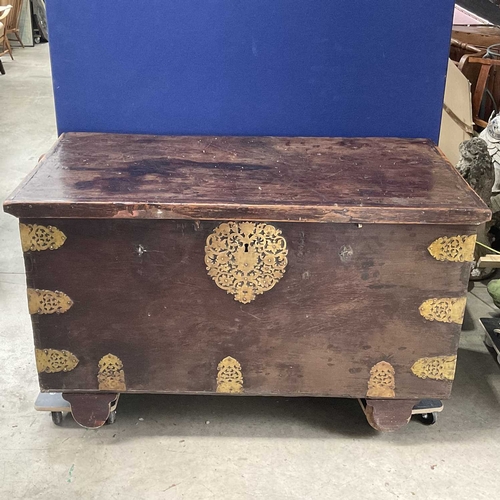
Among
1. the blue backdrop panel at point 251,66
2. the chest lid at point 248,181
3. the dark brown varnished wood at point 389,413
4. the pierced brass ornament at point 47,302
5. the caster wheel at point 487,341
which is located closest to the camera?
the chest lid at point 248,181

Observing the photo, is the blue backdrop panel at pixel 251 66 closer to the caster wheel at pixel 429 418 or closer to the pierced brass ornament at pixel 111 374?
the pierced brass ornament at pixel 111 374

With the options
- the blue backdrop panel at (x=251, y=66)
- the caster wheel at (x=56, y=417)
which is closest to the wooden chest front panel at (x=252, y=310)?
the caster wheel at (x=56, y=417)

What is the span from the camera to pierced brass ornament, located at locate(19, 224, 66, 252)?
1414mm

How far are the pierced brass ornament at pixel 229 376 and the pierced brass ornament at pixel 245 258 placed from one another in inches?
6.7

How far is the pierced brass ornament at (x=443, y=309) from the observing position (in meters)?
1.48

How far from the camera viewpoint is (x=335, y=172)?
156cm

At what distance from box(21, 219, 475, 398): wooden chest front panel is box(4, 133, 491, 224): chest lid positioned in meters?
0.05

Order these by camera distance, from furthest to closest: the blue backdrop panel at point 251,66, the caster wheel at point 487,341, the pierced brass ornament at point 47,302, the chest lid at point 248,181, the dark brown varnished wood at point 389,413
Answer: the caster wheel at point 487,341 → the blue backdrop panel at point 251,66 → the dark brown varnished wood at point 389,413 → the pierced brass ornament at point 47,302 → the chest lid at point 248,181

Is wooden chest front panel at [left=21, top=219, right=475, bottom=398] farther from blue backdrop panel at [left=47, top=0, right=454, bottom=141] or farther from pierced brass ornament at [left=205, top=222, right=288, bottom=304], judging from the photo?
blue backdrop panel at [left=47, top=0, right=454, bottom=141]

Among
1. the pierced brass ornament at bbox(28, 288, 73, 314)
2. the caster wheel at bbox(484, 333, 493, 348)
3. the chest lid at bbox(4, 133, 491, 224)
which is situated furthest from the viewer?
the caster wheel at bbox(484, 333, 493, 348)

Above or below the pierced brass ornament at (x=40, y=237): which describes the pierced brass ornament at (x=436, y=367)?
below

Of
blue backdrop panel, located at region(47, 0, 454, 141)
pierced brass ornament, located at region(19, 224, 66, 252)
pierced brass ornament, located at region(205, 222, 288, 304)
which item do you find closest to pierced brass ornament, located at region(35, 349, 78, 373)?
pierced brass ornament, located at region(19, 224, 66, 252)

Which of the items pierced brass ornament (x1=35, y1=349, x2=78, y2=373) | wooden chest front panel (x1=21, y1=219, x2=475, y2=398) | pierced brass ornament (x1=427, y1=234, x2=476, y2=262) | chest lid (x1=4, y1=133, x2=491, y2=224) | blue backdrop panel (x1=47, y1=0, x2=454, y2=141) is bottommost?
pierced brass ornament (x1=35, y1=349, x2=78, y2=373)

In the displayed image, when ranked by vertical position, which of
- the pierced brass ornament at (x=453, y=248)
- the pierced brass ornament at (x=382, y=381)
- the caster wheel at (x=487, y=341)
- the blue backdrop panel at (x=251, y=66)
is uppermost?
the blue backdrop panel at (x=251, y=66)
